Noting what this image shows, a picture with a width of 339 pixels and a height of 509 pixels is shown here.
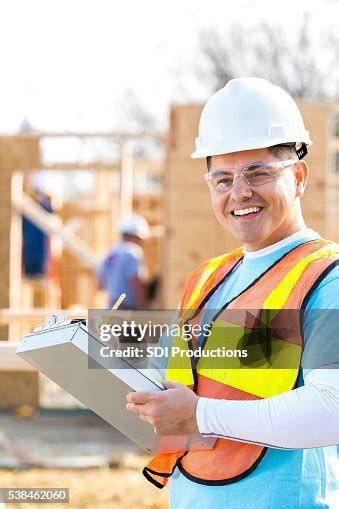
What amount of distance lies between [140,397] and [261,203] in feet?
1.76

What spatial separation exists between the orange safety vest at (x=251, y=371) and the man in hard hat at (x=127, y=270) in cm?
568

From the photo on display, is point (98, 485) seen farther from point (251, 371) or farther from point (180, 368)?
point (251, 371)

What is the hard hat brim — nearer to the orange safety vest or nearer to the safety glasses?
the safety glasses

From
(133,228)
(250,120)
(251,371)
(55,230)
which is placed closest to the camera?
(251,371)

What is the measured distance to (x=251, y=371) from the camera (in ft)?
6.81

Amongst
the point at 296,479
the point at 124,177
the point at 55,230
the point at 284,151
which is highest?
the point at 284,151

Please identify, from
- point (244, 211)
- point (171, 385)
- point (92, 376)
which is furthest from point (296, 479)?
point (244, 211)

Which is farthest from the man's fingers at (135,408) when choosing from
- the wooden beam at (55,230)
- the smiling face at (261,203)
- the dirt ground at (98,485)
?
the wooden beam at (55,230)

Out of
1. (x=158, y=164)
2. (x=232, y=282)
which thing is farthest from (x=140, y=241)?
(x=232, y=282)

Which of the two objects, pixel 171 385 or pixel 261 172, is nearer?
pixel 171 385

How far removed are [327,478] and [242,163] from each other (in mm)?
734

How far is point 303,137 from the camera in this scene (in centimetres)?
225

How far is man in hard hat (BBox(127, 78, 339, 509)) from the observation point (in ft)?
6.30

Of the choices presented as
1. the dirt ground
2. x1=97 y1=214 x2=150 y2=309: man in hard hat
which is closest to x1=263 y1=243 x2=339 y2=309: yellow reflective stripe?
the dirt ground
